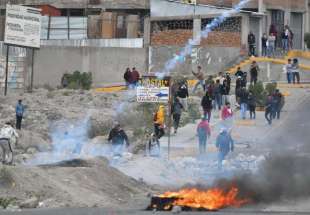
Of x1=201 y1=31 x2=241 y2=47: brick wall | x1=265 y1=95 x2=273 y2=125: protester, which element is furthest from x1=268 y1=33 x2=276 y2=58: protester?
x1=265 y1=95 x2=273 y2=125: protester

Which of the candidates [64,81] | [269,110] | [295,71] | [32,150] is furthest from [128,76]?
[32,150]

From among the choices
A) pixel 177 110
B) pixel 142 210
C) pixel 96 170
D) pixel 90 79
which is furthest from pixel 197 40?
pixel 142 210

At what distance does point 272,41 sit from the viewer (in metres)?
47.3

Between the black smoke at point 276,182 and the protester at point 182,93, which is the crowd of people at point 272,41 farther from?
the black smoke at point 276,182

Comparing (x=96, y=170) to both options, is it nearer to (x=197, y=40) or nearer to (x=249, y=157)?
(x=249, y=157)

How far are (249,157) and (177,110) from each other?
16.9 feet

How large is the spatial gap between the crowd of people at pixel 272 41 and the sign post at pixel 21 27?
9.73 m

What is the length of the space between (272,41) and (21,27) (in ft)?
38.0

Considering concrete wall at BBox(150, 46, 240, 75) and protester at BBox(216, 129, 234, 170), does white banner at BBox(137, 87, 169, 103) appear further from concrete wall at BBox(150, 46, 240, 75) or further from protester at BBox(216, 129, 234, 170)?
concrete wall at BBox(150, 46, 240, 75)

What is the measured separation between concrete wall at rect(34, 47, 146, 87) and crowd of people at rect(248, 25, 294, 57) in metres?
5.68

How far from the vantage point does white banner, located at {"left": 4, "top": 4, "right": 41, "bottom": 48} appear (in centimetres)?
4494

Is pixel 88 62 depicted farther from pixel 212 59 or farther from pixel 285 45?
pixel 285 45

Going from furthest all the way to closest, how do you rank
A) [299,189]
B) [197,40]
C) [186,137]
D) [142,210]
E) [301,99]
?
1. [197,40]
2. [301,99]
3. [186,137]
4. [299,189]
5. [142,210]

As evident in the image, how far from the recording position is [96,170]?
27734 millimetres
